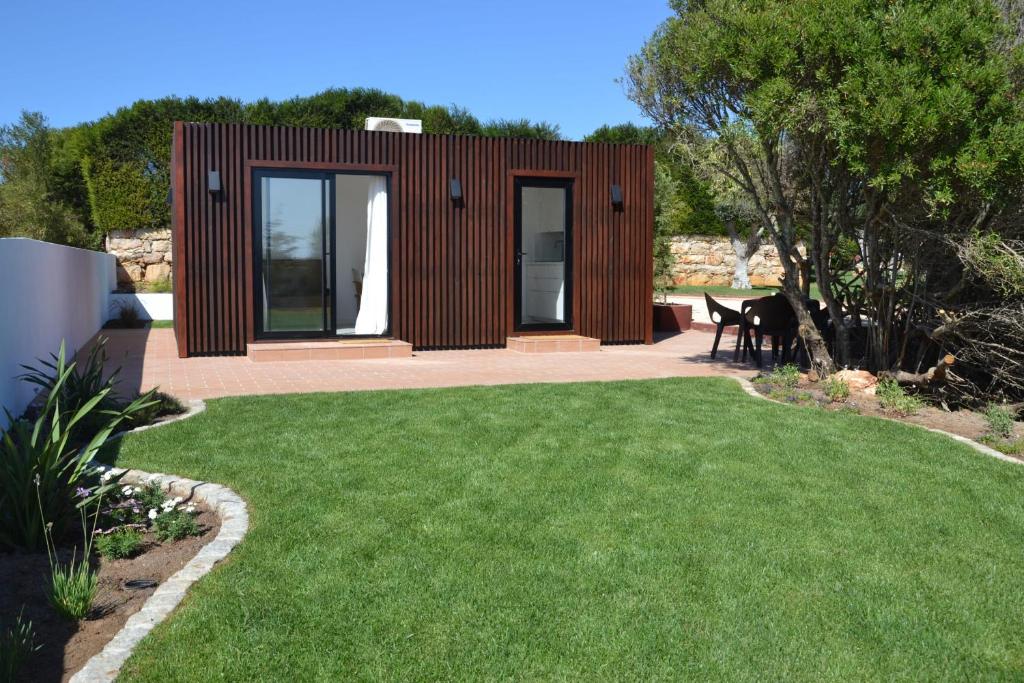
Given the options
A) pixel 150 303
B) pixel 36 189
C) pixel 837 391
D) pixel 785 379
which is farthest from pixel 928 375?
pixel 36 189

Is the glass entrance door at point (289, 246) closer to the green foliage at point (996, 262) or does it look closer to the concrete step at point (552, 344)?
the concrete step at point (552, 344)

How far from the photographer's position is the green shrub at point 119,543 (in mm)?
3895

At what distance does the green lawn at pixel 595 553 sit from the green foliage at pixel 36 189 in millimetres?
14624

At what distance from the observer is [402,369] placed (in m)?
10.0

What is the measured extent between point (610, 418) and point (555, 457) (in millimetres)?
1339

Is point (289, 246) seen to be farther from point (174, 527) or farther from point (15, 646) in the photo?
point (15, 646)

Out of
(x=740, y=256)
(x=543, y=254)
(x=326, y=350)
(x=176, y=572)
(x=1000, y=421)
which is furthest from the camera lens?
(x=740, y=256)

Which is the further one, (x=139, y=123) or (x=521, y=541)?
(x=139, y=123)

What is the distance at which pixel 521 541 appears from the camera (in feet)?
13.3

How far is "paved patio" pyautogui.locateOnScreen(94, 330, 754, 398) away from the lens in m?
8.68

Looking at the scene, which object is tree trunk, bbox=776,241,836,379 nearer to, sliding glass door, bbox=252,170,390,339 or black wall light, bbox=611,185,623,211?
black wall light, bbox=611,185,623,211

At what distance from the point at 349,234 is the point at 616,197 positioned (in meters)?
4.55

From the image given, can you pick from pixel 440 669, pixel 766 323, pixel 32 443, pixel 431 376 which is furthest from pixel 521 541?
pixel 766 323

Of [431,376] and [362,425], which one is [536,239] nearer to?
[431,376]
